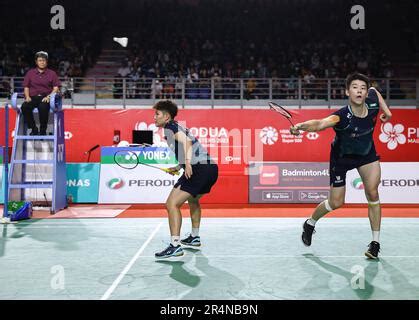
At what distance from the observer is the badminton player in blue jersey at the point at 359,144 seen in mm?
6012

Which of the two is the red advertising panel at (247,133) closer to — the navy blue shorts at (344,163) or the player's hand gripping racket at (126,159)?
the player's hand gripping racket at (126,159)

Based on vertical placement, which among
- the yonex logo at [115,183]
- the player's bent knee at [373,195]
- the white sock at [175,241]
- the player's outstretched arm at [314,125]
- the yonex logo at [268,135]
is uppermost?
the yonex logo at [268,135]

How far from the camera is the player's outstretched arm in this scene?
5.34 metres

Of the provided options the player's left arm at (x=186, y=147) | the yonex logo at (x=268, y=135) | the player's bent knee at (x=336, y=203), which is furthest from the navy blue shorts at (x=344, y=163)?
the yonex logo at (x=268, y=135)

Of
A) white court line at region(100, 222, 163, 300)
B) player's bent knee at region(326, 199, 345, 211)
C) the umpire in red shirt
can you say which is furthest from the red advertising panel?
player's bent knee at region(326, 199, 345, 211)

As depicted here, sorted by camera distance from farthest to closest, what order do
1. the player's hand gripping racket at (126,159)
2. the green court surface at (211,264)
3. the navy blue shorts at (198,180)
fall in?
the player's hand gripping racket at (126,159)
the navy blue shorts at (198,180)
the green court surface at (211,264)

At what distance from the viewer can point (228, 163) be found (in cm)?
1616

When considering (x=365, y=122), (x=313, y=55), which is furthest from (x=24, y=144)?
(x=313, y=55)

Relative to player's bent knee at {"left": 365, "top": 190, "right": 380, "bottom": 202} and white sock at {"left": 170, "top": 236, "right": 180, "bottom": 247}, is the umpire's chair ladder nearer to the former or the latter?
white sock at {"left": 170, "top": 236, "right": 180, "bottom": 247}

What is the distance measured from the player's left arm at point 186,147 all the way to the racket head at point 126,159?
6979mm

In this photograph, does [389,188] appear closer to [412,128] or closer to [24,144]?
[412,128]
